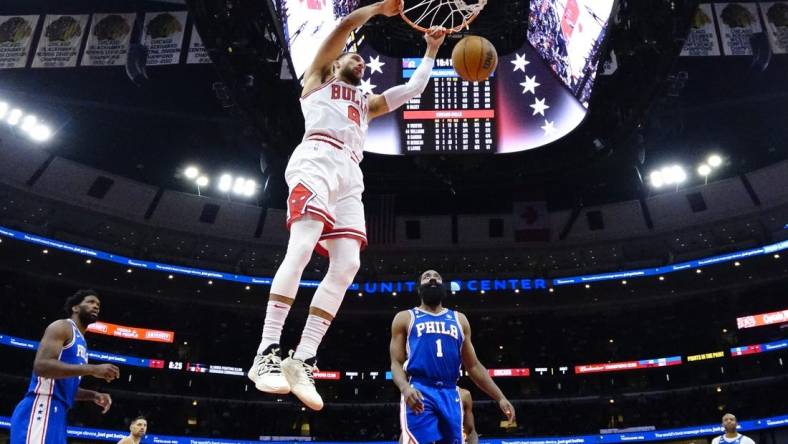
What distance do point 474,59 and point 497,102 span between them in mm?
7342

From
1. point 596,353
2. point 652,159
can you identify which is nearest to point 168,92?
point 652,159

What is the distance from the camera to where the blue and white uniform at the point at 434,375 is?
3893 mm

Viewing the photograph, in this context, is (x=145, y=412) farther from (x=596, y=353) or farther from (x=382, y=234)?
(x=596, y=353)

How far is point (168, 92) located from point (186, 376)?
10953 millimetres

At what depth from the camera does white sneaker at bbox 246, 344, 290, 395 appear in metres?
3.15

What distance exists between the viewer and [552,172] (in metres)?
16.5

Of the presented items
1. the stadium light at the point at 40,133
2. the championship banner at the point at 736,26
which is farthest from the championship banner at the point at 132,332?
the championship banner at the point at 736,26

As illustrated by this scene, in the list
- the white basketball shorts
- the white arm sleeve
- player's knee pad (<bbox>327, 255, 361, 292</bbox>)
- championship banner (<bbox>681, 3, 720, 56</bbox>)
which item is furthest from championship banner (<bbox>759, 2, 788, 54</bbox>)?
player's knee pad (<bbox>327, 255, 361, 292</bbox>)

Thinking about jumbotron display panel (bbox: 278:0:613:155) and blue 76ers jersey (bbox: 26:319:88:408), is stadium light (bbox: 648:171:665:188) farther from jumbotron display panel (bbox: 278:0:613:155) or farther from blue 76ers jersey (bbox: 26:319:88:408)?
blue 76ers jersey (bbox: 26:319:88:408)

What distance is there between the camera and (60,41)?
14.6m

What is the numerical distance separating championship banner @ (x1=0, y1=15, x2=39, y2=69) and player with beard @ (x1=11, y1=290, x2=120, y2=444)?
477 inches

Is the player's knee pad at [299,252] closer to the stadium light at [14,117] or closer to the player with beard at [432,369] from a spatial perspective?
the player with beard at [432,369]

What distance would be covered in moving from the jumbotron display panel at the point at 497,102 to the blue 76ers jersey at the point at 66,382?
9186 mm

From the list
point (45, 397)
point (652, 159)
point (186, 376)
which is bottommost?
point (45, 397)
